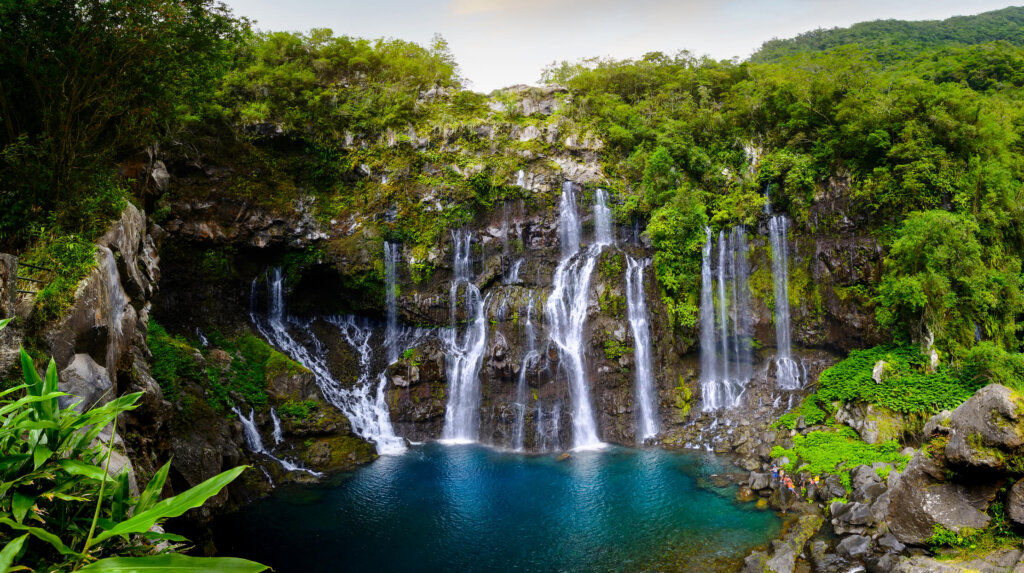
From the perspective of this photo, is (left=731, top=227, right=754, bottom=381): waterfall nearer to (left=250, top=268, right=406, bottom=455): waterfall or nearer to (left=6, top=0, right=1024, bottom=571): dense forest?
(left=6, top=0, right=1024, bottom=571): dense forest

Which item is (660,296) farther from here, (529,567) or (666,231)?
(529,567)

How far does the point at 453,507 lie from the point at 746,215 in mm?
17110

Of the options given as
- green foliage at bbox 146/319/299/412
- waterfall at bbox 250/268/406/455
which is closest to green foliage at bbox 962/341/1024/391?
waterfall at bbox 250/268/406/455

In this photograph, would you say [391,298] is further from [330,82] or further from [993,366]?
[993,366]

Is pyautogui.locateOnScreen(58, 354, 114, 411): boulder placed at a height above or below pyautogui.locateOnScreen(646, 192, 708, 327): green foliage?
below

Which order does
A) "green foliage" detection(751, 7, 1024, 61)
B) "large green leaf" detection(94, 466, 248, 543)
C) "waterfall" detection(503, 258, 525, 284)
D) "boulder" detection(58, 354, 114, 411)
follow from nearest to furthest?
"large green leaf" detection(94, 466, 248, 543)
"boulder" detection(58, 354, 114, 411)
"waterfall" detection(503, 258, 525, 284)
"green foliage" detection(751, 7, 1024, 61)

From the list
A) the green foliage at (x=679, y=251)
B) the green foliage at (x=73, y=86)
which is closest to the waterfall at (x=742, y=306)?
the green foliage at (x=679, y=251)

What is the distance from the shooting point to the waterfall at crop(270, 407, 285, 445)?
16.7 m

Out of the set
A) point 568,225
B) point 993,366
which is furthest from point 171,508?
point 568,225

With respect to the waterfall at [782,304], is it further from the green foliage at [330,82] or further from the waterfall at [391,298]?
the green foliage at [330,82]

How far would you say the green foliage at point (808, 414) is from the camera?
15.9m

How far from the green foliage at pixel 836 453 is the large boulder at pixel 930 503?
246 centimetres

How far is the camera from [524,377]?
19.9 metres

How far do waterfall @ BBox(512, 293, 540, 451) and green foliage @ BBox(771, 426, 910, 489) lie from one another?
878cm
